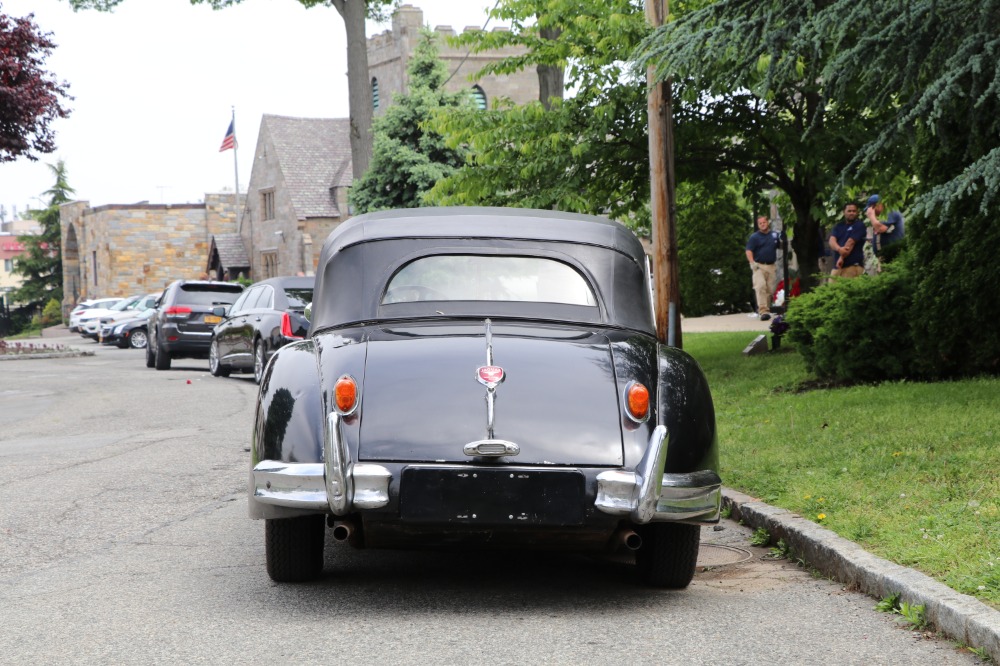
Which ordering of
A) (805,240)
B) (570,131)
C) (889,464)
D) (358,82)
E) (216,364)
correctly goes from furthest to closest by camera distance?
1. (358,82)
2. (216,364)
3. (805,240)
4. (570,131)
5. (889,464)

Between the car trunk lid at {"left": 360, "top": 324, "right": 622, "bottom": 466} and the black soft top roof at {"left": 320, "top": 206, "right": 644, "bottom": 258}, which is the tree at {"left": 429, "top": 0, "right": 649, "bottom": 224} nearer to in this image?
the black soft top roof at {"left": 320, "top": 206, "right": 644, "bottom": 258}

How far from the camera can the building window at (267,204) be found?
60.3 metres

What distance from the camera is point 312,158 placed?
60000 mm

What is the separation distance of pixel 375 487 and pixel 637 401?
3.75ft

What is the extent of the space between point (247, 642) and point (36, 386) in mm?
16599

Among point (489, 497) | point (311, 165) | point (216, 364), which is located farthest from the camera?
point (311, 165)

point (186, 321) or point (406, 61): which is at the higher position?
point (406, 61)

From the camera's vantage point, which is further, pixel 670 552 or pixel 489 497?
pixel 670 552

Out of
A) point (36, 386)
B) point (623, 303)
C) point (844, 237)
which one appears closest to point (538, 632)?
point (623, 303)

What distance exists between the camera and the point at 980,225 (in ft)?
36.9

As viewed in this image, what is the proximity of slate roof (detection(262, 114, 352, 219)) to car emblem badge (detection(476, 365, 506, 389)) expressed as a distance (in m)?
52.0

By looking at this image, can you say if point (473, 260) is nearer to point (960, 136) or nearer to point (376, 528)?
point (376, 528)

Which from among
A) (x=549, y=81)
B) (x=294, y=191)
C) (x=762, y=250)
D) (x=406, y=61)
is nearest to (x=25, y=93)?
(x=549, y=81)

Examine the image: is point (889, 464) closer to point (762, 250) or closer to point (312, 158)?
point (762, 250)
